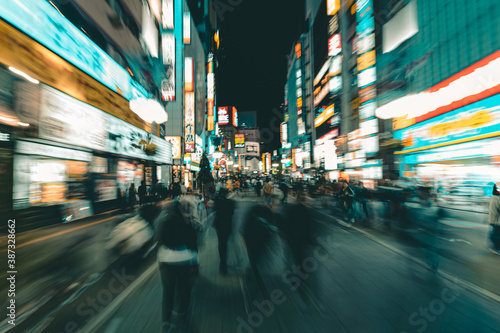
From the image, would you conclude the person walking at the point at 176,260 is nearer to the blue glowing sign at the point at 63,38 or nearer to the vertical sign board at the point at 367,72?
the blue glowing sign at the point at 63,38

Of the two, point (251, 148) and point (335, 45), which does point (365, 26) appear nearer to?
point (335, 45)

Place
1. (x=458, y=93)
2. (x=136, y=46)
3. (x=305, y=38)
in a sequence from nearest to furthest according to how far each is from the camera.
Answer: (x=458, y=93), (x=136, y=46), (x=305, y=38)

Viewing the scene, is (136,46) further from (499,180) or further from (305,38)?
(305,38)

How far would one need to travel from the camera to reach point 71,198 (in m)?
12.2

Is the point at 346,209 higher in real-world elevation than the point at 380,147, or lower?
lower

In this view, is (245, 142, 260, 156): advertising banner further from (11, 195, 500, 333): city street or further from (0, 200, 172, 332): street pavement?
(11, 195, 500, 333): city street

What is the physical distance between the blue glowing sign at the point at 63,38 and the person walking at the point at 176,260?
10986 mm

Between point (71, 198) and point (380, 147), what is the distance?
30183mm

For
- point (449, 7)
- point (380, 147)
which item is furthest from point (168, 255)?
point (380, 147)

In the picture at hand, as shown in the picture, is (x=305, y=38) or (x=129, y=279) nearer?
(x=129, y=279)

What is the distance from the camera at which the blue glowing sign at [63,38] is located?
9297 millimetres

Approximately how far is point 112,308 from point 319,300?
3.18 meters

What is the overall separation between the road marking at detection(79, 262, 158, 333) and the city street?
14 millimetres

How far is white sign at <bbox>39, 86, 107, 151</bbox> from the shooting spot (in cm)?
1081
